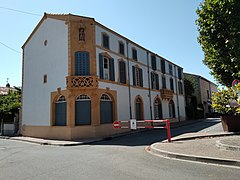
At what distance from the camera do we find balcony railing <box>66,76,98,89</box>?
14734 millimetres

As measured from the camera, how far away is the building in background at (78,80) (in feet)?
48.8

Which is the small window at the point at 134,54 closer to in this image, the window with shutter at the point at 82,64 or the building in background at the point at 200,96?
the window with shutter at the point at 82,64

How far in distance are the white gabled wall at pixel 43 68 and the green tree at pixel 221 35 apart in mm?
9891

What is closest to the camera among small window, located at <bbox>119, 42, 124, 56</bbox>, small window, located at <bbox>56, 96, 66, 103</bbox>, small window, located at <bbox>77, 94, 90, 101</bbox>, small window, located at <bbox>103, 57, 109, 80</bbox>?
small window, located at <bbox>77, 94, 90, 101</bbox>

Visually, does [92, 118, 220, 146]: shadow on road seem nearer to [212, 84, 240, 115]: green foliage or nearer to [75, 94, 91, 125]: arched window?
[75, 94, 91, 125]: arched window

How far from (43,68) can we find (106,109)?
674cm

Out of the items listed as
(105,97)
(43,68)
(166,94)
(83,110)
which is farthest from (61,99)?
(166,94)

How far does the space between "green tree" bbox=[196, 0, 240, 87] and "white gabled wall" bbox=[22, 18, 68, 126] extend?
9.89 metres

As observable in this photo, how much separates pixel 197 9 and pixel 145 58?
10.9 metres

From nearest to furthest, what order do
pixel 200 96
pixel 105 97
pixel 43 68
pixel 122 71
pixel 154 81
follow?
pixel 105 97 → pixel 43 68 → pixel 122 71 → pixel 154 81 → pixel 200 96

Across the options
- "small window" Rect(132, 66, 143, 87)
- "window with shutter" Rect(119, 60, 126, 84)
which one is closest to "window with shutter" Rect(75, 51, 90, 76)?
"window with shutter" Rect(119, 60, 126, 84)

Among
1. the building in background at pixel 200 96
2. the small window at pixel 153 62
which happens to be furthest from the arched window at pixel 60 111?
the building in background at pixel 200 96

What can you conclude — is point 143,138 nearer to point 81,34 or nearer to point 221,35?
point 221,35

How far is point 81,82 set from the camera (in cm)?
1484
